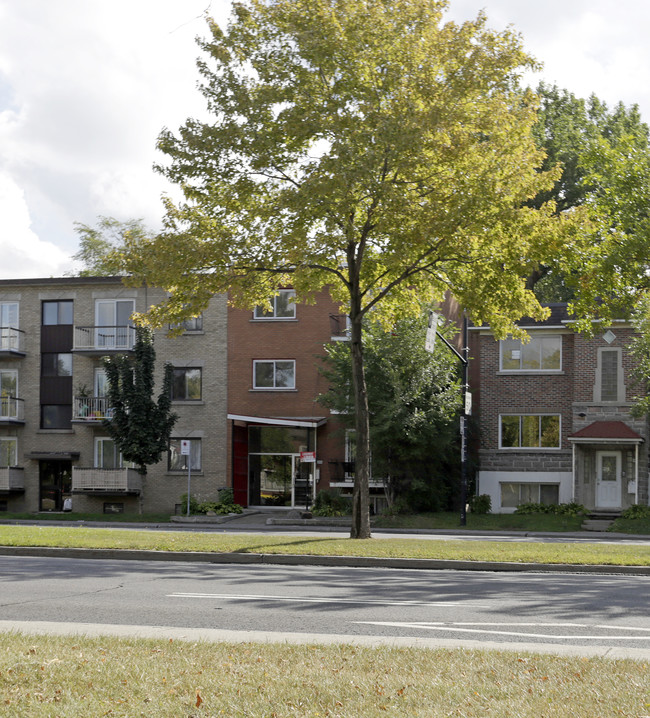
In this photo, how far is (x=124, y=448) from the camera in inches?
1398

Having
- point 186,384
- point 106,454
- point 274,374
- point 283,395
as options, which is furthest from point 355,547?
point 106,454

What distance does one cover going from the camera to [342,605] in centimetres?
1091

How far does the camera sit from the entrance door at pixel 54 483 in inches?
1602

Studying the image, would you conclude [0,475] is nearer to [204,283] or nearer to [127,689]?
[204,283]

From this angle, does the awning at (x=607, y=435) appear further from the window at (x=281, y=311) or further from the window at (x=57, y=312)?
the window at (x=57, y=312)

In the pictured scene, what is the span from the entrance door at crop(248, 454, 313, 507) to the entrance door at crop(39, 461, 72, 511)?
26.7 feet

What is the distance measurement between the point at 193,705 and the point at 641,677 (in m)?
3.13

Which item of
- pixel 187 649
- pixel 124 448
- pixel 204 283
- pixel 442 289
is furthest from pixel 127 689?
pixel 124 448

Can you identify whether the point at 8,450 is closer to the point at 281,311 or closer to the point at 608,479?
the point at 281,311

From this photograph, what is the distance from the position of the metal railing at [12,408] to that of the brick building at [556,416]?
19128 millimetres

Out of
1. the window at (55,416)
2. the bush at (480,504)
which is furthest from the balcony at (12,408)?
the bush at (480,504)

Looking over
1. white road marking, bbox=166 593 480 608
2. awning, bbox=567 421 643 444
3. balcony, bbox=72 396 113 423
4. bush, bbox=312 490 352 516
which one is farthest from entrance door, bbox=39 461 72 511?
white road marking, bbox=166 593 480 608

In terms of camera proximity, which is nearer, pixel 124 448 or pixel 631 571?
pixel 631 571

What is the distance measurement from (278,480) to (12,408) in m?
11.8
